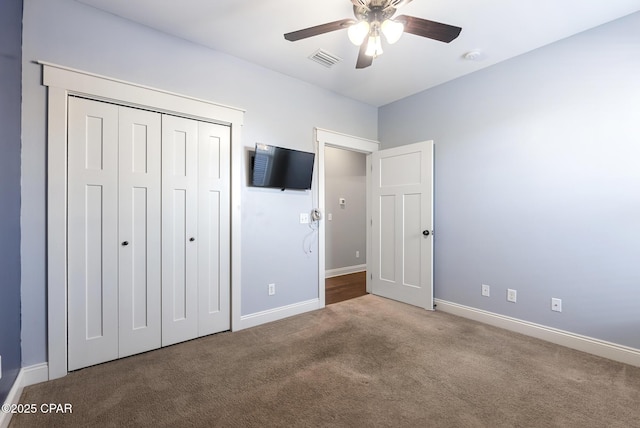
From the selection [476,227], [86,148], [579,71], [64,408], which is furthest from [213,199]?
[579,71]

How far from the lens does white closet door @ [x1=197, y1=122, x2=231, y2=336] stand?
8.60 ft

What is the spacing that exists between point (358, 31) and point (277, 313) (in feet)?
9.00

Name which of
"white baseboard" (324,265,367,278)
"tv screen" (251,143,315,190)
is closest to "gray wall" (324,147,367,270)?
"white baseboard" (324,265,367,278)

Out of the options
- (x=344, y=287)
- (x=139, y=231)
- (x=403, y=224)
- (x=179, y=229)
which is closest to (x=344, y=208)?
(x=344, y=287)

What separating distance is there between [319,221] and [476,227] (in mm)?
1813

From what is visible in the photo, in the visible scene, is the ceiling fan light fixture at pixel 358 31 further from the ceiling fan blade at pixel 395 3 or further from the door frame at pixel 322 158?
the door frame at pixel 322 158

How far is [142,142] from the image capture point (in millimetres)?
2328

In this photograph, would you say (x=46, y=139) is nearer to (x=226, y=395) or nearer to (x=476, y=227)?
(x=226, y=395)

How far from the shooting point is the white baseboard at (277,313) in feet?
9.39

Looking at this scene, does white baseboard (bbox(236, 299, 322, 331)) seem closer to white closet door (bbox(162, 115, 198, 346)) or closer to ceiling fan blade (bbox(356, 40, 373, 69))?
white closet door (bbox(162, 115, 198, 346))

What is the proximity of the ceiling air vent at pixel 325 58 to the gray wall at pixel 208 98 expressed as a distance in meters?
0.48

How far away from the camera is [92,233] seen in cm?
212

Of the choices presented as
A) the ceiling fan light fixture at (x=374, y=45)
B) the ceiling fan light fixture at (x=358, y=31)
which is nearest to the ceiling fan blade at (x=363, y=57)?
the ceiling fan light fixture at (x=374, y=45)

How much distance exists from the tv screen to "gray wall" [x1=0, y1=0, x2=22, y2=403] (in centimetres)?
168
